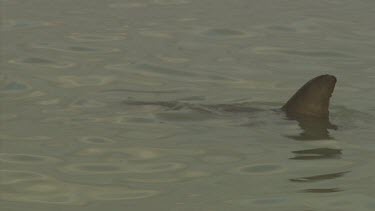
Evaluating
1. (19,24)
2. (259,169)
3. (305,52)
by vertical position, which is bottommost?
(305,52)

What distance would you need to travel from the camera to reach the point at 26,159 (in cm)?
829

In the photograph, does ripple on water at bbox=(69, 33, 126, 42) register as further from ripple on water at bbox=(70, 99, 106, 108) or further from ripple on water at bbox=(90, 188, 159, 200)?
ripple on water at bbox=(90, 188, 159, 200)

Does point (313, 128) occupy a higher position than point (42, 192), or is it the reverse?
point (42, 192)

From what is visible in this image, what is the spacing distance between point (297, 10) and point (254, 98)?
4.48 meters

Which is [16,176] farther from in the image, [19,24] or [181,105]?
[19,24]

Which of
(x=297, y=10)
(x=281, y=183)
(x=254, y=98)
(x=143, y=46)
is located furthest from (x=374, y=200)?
(x=297, y=10)

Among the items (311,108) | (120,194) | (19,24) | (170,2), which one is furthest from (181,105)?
(170,2)

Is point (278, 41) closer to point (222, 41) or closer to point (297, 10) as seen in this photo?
point (222, 41)

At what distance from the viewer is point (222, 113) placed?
31.5 feet

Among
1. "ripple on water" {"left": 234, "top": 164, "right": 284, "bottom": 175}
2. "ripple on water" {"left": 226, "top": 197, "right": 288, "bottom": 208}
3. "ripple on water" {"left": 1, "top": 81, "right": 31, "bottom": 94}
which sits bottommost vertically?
"ripple on water" {"left": 234, "top": 164, "right": 284, "bottom": 175}

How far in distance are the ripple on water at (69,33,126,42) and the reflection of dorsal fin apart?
146 inches

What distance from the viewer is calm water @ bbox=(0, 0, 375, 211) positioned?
7595mm

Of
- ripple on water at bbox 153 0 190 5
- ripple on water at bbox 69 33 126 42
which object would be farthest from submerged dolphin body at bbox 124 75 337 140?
ripple on water at bbox 153 0 190 5

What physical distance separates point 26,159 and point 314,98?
2.34m
